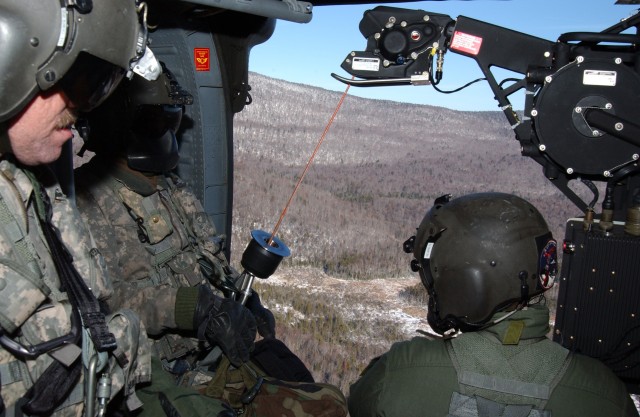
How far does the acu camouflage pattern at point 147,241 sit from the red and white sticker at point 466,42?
53.2 inches

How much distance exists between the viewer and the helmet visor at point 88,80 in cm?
128

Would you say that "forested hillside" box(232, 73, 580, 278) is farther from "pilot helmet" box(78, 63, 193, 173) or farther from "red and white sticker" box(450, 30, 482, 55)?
"red and white sticker" box(450, 30, 482, 55)

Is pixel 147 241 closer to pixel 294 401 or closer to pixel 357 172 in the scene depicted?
pixel 294 401

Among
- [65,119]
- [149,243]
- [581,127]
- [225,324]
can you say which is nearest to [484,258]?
[581,127]

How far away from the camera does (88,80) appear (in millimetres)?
1311

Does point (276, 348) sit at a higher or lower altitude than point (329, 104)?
lower

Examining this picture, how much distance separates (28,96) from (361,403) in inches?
42.3

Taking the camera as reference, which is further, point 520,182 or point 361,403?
point 520,182

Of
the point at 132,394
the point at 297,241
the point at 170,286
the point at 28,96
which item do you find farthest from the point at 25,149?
the point at 297,241

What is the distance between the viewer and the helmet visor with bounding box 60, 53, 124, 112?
1.28 m

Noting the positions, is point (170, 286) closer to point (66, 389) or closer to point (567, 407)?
point (66, 389)

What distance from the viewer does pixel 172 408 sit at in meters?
2.05

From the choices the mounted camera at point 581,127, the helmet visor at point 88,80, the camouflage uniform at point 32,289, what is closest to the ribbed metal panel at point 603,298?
the mounted camera at point 581,127

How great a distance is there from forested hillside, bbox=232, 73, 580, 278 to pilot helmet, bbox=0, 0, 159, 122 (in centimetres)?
276
